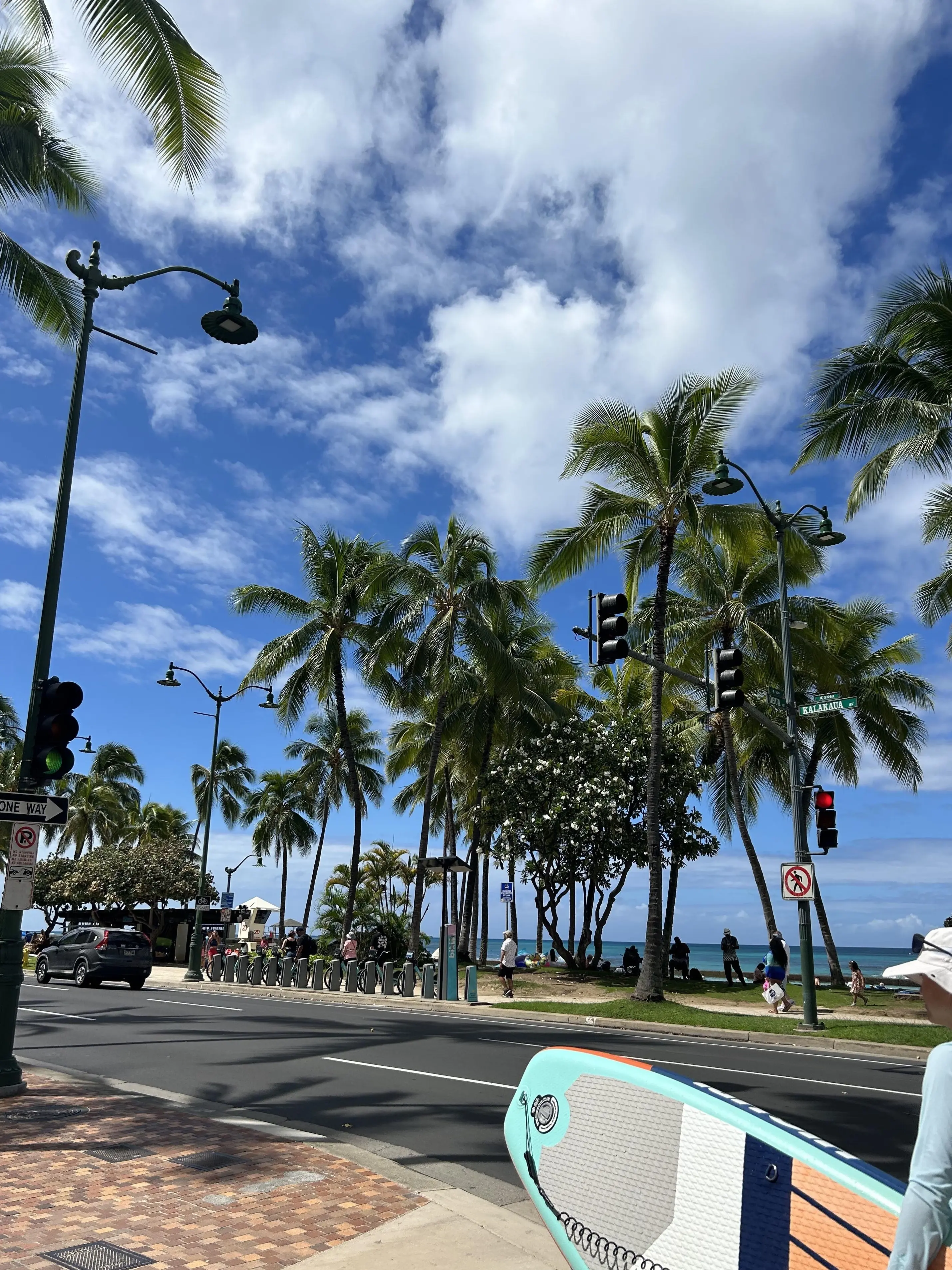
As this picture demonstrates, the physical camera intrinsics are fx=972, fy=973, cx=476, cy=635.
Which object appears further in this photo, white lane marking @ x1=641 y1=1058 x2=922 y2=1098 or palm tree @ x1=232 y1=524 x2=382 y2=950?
palm tree @ x1=232 y1=524 x2=382 y2=950

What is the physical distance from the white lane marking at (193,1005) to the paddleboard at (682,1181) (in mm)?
15990

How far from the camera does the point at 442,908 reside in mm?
44781

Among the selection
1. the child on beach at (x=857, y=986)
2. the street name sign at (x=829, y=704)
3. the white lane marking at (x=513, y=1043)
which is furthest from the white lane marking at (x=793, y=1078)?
the child on beach at (x=857, y=986)

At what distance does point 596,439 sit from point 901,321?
677 centimetres

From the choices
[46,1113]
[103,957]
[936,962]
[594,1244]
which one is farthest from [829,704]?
[103,957]

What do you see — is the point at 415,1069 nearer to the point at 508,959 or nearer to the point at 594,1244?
the point at 594,1244

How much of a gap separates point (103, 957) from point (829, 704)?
19.3 m

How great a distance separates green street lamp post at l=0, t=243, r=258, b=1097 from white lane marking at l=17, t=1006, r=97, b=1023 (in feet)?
22.8

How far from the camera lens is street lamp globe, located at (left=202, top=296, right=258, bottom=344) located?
38.5 ft

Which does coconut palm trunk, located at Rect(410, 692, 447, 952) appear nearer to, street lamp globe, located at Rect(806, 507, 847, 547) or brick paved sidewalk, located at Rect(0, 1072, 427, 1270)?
street lamp globe, located at Rect(806, 507, 847, 547)

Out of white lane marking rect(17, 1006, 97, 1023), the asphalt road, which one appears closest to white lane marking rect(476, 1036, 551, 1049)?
the asphalt road

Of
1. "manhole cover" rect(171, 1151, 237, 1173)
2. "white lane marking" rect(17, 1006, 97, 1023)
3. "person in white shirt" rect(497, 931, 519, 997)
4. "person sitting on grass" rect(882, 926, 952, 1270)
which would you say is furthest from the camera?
"person in white shirt" rect(497, 931, 519, 997)

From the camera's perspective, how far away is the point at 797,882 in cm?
1661

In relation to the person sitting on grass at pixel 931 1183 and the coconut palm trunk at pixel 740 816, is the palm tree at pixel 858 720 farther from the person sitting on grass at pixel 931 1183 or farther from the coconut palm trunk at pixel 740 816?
the person sitting on grass at pixel 931 1183
